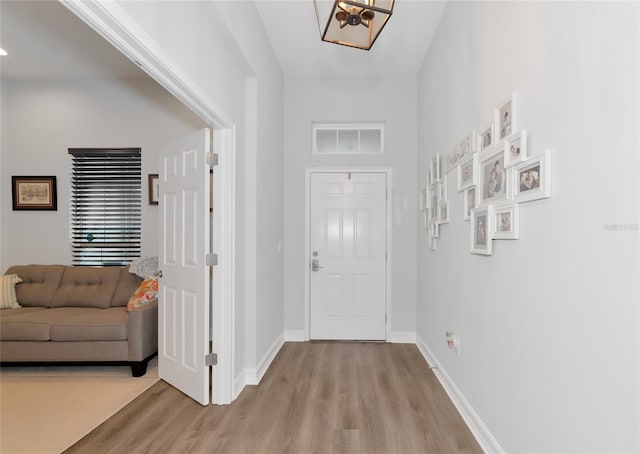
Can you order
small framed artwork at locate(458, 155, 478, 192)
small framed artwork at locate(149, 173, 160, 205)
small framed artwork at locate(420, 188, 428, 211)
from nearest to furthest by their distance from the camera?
small framed artwork at locate(458, 155, 478, 192)
small framed artwork at locate(420, 188, 428, 211)
small framed artwork at locate(149, 173, 160, 205)

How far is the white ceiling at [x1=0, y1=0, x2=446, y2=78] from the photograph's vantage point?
10.3ft

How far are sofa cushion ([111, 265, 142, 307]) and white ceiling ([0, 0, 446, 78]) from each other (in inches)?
87.3

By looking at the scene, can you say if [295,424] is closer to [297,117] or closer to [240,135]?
[240,135]

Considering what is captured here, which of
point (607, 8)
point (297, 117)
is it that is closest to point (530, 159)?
point (607, 8)

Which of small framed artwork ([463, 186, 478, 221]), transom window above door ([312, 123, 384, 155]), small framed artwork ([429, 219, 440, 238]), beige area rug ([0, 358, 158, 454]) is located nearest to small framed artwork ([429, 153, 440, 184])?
small framed artwork ([429, 219, 440, 238])

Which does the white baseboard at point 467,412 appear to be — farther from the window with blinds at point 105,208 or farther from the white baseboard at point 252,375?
the window with blinds at point 105,208

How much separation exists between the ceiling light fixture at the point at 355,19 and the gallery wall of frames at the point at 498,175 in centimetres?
76

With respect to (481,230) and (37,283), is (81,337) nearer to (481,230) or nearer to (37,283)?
(37,283)

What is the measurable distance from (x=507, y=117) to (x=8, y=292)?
15.5 ft

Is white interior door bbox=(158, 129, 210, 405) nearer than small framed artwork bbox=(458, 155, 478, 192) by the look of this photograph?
No

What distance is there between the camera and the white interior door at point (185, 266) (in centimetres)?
270

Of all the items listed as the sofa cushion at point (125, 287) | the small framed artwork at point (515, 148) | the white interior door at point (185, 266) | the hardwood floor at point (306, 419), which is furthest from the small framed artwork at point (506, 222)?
the sofa cushion at point (125, 287)

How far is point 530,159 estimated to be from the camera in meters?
1.63

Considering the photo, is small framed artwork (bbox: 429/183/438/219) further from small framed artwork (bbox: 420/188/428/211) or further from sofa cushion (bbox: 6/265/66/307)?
sofa cushion (bbox: 6/265/66/307)
